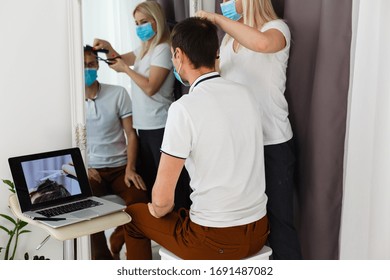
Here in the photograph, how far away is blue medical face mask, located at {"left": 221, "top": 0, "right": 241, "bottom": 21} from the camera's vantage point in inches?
79.7

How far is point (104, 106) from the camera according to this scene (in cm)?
205

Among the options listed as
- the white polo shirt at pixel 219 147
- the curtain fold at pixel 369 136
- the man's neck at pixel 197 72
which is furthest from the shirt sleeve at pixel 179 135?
the curtain fold at pixel 369 136

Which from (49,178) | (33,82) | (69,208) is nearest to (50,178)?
(49,178)

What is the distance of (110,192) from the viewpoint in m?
2.10

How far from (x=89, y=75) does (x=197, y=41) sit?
523mm

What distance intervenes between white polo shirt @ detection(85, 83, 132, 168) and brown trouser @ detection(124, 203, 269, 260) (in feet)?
0.96

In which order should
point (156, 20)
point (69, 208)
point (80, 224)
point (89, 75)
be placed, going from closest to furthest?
point (80, 224) < point (69, 208) < point (89, 75) < point (156, 20)

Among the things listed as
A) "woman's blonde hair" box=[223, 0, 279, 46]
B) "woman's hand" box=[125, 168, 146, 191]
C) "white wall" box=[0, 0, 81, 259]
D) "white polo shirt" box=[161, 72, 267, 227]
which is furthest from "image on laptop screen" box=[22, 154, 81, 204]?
"woman's blonde hair" box=[223, 0, 279, 46]

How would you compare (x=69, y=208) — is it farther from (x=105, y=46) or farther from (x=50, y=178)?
(x=105, y=46)

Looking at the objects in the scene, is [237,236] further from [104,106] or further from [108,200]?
[104,106]

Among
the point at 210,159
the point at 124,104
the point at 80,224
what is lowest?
the point at 80,224

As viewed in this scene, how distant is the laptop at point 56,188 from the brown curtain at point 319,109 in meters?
0.74
